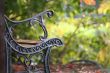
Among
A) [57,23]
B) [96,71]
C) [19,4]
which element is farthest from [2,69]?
[57,23]

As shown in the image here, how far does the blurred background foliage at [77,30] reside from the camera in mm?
5520

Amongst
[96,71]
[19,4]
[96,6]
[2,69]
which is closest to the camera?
[2,69]

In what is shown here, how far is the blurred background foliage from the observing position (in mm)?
5520

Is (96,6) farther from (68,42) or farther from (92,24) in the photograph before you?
(68,42)

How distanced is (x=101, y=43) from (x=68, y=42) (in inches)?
20.2

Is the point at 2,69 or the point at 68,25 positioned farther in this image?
the point at 68,25

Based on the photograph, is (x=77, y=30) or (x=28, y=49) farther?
(x=77, y=30)

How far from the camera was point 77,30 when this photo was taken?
5.87m

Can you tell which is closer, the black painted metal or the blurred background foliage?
the black painted metal

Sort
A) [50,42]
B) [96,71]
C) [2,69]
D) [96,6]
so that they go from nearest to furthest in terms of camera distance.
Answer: [2,69]
[50,42]
[96,71]
[96,6]

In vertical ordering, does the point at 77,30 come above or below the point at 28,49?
above

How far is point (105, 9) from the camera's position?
18.0 feet

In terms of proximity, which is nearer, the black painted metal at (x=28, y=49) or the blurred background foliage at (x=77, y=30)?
the black painted metal at (x=28, y=49)

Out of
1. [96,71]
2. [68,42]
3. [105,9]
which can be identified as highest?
[105,9]
